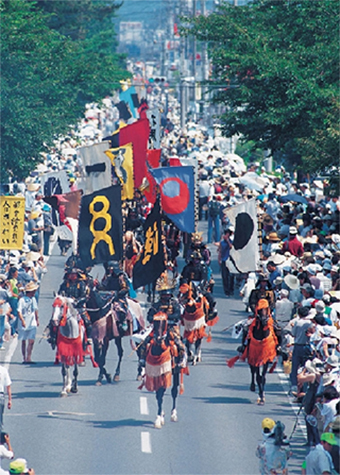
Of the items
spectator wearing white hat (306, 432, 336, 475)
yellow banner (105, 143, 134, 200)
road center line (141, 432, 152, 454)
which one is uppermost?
yellow banner (105, 143, 134, 200)

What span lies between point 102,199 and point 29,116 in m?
20.7

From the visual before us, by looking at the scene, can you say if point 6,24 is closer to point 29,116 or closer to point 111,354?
Answer: point 29,116

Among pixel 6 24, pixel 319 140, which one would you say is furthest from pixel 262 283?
pixel 6 24

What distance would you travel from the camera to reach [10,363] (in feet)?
76.8

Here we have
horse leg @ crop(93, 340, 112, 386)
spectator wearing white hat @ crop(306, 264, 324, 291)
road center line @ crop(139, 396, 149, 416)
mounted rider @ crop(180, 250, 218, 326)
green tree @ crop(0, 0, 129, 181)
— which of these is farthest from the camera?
green tree @ crop(0, 0, 129, 181)

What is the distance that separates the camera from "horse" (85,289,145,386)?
21.5m

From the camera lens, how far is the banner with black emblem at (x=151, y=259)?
808 inches

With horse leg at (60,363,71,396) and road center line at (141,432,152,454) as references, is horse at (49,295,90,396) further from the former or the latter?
road center line at (141,432,152,454)

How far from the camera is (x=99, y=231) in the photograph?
20.9 metres

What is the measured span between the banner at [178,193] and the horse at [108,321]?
378cm

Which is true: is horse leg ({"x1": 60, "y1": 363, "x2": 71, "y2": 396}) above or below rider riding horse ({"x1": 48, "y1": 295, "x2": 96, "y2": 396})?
below

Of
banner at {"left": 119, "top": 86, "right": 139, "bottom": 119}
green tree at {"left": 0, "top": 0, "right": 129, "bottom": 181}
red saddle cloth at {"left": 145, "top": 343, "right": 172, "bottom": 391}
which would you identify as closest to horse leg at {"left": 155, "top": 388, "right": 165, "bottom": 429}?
red saddle cloth at {"left": 145, "top": 343, "right": 172, "bottom": 391}

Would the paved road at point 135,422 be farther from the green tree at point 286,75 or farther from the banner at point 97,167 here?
the green tree at point 286,75

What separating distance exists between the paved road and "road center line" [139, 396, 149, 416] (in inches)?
0.7
